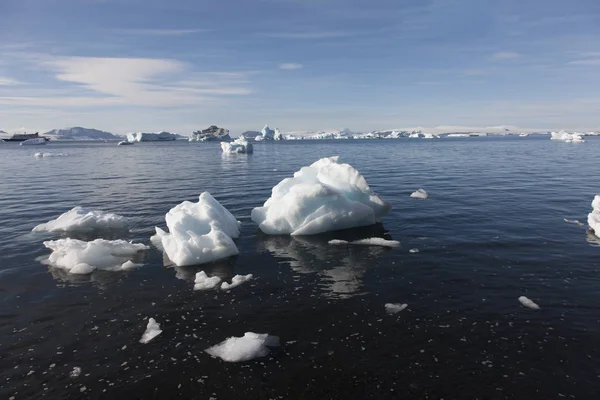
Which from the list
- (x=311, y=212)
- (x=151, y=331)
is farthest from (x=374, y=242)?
(x=151, y=331)

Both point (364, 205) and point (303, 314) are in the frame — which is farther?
point (364, 205)

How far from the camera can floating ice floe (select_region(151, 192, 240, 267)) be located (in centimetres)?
1302

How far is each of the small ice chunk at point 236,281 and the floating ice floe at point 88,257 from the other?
390 cm

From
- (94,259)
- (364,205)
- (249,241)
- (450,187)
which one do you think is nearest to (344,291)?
(249,241)

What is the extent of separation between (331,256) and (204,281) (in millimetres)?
4805

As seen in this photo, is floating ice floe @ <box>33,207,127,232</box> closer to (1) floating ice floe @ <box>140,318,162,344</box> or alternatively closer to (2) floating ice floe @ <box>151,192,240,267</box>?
(2) floating ice floe @ <box>151,192,240,267</box>

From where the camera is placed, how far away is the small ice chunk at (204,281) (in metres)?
11.0

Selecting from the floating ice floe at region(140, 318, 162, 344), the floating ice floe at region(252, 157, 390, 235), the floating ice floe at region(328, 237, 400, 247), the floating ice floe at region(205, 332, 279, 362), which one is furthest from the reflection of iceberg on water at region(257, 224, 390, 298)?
the floating ice floe at region(140, 318, 162, 344)

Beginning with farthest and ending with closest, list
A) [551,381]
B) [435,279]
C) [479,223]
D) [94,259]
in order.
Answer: [479,223], [94,259], [435,279], [551,381]

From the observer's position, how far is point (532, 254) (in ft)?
43.0

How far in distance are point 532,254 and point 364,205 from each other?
23.5 feet

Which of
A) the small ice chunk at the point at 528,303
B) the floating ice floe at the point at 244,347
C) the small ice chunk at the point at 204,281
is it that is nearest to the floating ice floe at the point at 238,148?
the small ice chunk at the point at 204,281

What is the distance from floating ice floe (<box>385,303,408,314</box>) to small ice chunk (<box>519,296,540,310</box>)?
10.4 ft

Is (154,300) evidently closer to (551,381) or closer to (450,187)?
(551,381)
